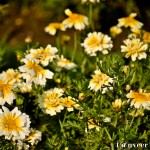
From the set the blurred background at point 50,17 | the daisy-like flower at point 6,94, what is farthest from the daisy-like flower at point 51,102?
the blurred background at point 50,17

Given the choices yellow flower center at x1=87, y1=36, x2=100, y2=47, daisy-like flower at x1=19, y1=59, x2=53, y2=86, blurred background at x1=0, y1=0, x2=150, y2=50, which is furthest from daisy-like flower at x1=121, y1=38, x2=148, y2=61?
blurred background at x1=0, y1=0, x2=150, y2=50

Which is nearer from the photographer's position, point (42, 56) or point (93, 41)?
point (42, 56)

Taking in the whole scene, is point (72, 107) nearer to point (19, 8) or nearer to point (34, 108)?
point (34, 108)

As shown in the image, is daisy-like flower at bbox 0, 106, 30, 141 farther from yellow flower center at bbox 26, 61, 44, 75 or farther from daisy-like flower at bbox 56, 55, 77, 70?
daisy-like flower at bbox 56, 55, 77, 70

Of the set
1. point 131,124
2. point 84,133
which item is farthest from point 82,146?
point 131,124

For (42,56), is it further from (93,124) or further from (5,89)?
(93,124)

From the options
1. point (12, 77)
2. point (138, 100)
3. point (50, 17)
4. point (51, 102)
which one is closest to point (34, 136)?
point (51, 102)

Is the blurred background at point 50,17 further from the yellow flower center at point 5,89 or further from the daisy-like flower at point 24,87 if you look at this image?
the yellow flower center at point 5,89
